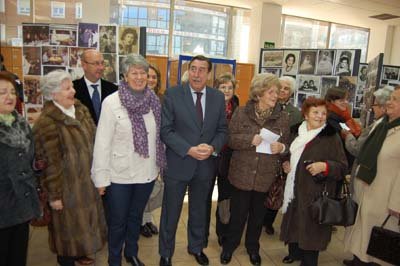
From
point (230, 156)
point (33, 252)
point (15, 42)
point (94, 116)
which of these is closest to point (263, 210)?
point (230, 156)

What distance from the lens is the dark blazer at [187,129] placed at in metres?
2.26

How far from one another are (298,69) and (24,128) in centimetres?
397

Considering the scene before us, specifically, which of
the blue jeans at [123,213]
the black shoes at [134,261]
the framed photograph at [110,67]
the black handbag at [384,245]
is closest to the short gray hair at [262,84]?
the blue jeans at [123,213]

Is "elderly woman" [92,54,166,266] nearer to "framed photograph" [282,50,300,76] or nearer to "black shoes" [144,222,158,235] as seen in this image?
"black shoes" [144,222,158,235]

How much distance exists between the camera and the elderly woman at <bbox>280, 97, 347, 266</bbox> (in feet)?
7.50

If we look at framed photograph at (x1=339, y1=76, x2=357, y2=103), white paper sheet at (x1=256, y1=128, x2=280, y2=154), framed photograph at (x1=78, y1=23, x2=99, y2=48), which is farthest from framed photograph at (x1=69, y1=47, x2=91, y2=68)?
framed photograph at (x1=339, y1=76, x2=357, y2=103)

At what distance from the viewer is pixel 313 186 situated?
234cm

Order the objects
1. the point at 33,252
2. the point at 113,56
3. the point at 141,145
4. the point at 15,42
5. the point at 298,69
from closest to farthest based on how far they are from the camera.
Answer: the point at 141,145
the point at 33,252
the point at 113,56
the point at 298,69
the point at 15,42

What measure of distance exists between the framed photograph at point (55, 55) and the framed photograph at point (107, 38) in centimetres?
44

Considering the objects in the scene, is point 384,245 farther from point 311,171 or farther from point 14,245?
point 14,245

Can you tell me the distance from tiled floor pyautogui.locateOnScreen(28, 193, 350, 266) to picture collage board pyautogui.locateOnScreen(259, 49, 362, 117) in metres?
2.02

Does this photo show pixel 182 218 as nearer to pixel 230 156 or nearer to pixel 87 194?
pixel 230 156

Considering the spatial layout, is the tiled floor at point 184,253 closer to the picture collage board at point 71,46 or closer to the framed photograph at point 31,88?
the framed photograph at point 31,88

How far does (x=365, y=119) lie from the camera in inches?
177
